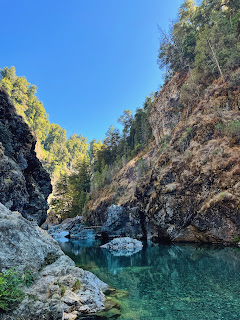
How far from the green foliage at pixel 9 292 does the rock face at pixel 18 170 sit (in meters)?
12.5

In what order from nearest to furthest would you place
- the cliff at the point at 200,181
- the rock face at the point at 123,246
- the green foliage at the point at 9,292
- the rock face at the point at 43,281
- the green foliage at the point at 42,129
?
the green foliage at the point at 9,292, the rock face at the point at 43,281, the cliff at the point at 200,181, the rock face at the point at 123,246, the green foliage at the point at 42,129

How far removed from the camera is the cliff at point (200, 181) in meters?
18.4

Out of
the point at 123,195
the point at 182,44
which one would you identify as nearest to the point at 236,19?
the point at 182,44

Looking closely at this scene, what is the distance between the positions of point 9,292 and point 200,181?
67.1 ft

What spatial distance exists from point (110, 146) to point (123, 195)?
28297 mm

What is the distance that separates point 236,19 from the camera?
3033 cm

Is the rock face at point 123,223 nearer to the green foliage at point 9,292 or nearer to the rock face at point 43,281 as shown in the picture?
the rock face at point 43,281

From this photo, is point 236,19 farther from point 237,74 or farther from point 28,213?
point 28,213

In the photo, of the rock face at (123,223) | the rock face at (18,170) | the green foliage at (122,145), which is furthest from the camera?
the green foliage at (122,145)

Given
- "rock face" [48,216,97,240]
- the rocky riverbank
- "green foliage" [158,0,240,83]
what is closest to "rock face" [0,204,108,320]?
the rocky riverbank

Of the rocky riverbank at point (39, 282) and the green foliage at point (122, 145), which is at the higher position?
the green foliage at point (122, 145)

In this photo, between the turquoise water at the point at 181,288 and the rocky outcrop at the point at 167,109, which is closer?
the turquoise water at the point at 181,288

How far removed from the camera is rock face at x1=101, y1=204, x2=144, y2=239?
3212 centimetres

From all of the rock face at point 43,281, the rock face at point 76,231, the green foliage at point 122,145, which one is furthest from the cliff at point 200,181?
the green foliage at point 122,145
